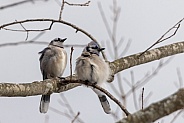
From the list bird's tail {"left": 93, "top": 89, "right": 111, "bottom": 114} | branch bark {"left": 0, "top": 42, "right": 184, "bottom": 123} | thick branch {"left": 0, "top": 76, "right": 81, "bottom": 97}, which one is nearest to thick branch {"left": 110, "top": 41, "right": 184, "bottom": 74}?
branch bark {"left": 0, "top": 42, "right": 184, "bottom": 123}

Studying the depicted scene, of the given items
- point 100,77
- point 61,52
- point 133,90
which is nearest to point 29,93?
point 100,77

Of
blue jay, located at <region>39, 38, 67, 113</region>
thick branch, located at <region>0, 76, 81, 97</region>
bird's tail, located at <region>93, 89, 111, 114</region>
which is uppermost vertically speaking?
blue jay, located at <region>39, 38, 67, 113</region>

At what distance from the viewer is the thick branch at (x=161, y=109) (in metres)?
1.39

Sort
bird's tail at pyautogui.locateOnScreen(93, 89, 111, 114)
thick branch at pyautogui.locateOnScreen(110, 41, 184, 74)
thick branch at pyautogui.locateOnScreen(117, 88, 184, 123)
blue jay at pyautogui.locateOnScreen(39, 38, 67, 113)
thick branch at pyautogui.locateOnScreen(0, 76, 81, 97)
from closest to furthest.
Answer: thick branch at pyautogui.locateOnScreen(117, 88, 184, 123) < thick branch at pyautogui.locateOnScreen(0, 76, 81, 97) < bird's tail at pyautogui.locateOnScreen(93, 89, 111, 114) < thick branch at pyautogui.locateOnScreen(110, 41, 184, 74) < blue jay at pyautogui.locateOnScreen(39, 38, 67, 113)

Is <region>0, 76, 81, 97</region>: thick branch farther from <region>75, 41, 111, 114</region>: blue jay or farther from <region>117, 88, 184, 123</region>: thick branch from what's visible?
<region>117, 88, 184, 123</region>: thick branch

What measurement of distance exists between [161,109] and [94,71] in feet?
7.26

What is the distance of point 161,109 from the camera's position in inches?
55.1

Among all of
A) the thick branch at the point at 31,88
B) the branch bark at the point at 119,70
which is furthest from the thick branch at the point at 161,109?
the thick branch at the point at 31,88

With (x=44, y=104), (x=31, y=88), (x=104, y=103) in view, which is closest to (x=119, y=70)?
(x=104, y=103)

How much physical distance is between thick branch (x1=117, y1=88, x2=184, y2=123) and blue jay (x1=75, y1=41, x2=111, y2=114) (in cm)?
216

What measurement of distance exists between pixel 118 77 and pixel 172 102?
2.71 meters

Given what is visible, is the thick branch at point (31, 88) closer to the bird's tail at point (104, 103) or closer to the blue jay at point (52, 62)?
the bird's tail at point (104, 103)

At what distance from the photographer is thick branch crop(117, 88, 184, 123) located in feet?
4.57

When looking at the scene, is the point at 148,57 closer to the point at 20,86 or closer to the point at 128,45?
the point at 128,45
